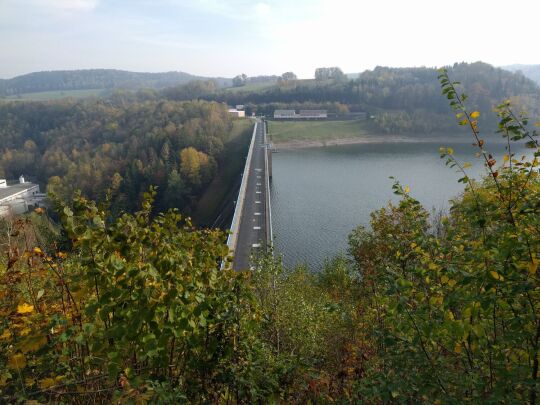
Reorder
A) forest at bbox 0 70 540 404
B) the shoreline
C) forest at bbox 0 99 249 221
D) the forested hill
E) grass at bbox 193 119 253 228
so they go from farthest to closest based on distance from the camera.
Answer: the forested hill, the shoreline, forest at bbox 0 99 249 221, grass at bbox 193 119 253 228, forest at bbox 0 70 540 404

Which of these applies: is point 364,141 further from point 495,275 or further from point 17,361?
point 17,361

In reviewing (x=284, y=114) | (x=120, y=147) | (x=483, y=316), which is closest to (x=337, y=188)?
(x=120, y=147)

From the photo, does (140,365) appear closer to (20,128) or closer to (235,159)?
(235,159)

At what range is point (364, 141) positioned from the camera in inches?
2815

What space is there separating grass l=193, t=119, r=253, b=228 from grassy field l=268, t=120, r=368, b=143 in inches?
485

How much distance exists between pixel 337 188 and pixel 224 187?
13.1 m

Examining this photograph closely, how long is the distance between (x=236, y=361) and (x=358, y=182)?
130ft

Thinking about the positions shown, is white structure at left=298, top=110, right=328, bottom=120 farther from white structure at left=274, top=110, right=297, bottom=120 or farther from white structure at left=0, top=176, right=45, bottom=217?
white structure at left=0, top=176, right=45, bottom=217

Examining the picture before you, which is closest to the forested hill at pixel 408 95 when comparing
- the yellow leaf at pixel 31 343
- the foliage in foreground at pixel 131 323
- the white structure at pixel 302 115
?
the white structure at pixel 302 115

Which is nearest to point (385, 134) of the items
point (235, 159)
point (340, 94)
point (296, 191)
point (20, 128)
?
point (340, 94)

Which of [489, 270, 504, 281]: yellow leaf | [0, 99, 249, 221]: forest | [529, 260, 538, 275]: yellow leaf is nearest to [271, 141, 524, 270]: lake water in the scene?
[0, 99, 249, 221]: forest

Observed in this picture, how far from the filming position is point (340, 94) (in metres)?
98.4

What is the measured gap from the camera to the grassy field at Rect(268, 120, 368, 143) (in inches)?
2766

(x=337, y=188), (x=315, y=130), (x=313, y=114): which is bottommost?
(x=337, y=188)
